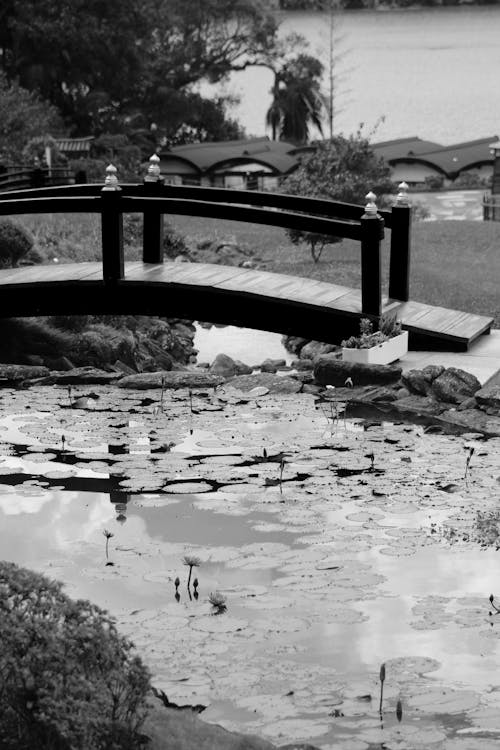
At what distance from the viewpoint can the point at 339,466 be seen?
1262 cm

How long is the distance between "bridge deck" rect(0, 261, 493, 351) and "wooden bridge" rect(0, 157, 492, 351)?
0.5 inches

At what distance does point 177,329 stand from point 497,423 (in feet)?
28.4

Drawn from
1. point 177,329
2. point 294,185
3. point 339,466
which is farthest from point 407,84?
point 339,466

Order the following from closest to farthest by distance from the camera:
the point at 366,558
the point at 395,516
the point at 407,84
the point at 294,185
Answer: the point at 366,558 < the point at 395,516 < the point at 294,185 < the point at 407,84

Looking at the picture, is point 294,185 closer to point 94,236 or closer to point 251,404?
point 94,236

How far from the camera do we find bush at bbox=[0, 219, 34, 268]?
20.8 meters

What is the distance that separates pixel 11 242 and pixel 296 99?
5758 cm

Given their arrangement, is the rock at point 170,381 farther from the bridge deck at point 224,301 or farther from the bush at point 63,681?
the bush at point 63,681

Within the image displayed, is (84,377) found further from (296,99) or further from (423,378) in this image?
(296,99)

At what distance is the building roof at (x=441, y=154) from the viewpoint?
61.6 m

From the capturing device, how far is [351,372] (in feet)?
50.7

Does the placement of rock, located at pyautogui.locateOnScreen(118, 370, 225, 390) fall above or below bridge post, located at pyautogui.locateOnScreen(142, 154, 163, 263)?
below

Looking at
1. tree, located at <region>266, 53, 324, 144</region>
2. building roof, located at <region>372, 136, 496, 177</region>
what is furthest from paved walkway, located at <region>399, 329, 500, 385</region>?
tree, located at <region>266, 53, 324, 144</region>

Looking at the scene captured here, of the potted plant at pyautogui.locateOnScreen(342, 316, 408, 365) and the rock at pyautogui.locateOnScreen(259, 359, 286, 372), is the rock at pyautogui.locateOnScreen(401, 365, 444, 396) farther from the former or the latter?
the rock at pyautogui.locateOnScreen(259, 359, 286, 372)
